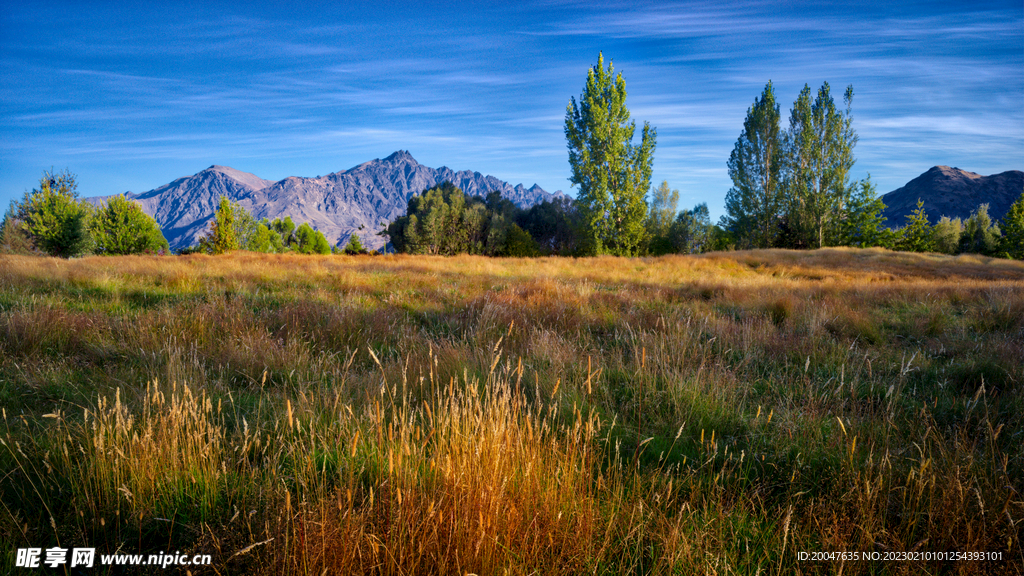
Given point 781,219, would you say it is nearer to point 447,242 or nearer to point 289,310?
point 447,242

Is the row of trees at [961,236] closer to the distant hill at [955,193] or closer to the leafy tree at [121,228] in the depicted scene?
the leafy tree at [121,228]

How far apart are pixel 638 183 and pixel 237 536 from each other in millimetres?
28386

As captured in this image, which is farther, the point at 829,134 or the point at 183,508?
the point at 829,134

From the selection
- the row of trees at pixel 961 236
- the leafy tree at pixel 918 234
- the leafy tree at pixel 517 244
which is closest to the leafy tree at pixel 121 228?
the leafy tree at pixel 517 244

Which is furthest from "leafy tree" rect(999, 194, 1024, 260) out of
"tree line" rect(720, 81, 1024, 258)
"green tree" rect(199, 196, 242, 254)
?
"green tree" rect(199, 196, 242, 254)

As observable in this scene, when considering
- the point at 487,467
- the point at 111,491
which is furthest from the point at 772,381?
the point at 111,491

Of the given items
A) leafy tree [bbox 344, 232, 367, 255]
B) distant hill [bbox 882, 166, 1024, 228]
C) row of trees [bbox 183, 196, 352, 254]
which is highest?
distant hill [bbox 882, 166, 1024, 228]

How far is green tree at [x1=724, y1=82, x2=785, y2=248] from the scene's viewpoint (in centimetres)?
3416

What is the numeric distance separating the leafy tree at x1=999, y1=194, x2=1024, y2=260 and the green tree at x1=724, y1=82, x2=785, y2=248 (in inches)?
1116

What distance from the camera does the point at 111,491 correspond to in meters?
1.82

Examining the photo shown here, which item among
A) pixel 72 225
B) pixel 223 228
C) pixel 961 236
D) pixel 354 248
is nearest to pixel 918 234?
pixel 961 236

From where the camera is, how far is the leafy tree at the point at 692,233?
49875 mm

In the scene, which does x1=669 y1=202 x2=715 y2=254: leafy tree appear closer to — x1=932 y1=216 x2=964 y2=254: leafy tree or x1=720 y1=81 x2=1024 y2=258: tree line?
x1=720 y1=81 x2=1024 y2=258: tree line

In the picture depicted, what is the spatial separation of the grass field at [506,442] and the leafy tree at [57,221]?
35.0 m
